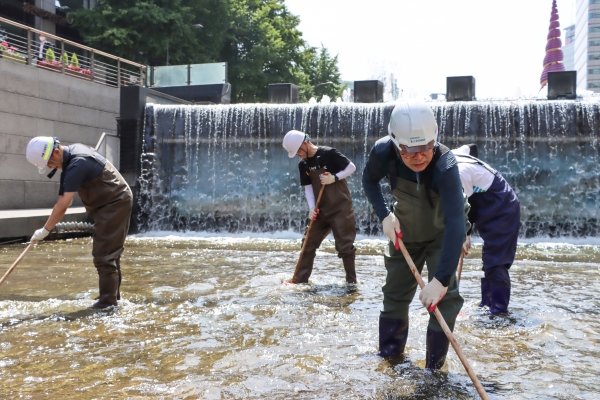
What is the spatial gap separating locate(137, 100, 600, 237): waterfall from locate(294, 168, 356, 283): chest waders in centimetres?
888

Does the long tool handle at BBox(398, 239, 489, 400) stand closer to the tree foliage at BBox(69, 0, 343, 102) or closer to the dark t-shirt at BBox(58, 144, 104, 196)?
the dark t-shirt at BBox(58, 144, 104, 196)

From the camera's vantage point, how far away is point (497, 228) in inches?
221

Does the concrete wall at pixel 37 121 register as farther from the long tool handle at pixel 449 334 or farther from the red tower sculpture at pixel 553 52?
the red tower sculpture at pixel 553 52

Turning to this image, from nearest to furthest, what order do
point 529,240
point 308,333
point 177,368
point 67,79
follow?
1. point 177,368
2. point 308,333
3. point 529,240
4. point 67,79

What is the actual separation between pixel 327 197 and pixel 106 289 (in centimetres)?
259

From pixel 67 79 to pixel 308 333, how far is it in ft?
50.7

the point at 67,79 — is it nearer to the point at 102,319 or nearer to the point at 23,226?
the point at 23,226

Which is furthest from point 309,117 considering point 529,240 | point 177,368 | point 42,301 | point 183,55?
point 183,55

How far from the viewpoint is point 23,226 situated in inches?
499

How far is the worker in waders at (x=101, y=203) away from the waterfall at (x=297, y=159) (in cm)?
1056

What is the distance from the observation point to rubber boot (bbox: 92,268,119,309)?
20.1ft

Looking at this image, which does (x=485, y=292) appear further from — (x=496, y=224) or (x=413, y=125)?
(x=413, y=125)

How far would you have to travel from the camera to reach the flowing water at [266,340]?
384 centimetres

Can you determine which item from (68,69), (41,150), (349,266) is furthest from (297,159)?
(41,150)
